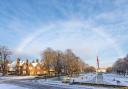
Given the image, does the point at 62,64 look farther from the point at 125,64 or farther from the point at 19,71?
the point at 125,64

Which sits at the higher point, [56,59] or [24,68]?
[56,59]

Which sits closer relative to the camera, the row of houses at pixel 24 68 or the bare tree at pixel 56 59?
the bare tree at pixel 56 59

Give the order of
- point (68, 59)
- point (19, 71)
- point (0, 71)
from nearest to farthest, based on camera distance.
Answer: point (68, 59), point (0, 71), point (19, 71)

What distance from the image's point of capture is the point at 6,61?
133m

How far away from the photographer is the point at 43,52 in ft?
417

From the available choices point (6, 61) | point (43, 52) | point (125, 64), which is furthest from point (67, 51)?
point (125, 64)

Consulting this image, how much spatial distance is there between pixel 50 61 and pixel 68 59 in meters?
11.8

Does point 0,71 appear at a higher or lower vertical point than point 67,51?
lower

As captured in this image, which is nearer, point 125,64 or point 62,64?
point 62,64

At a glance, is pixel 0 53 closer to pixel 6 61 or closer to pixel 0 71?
pixel 6 61

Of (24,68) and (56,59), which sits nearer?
(56,59)

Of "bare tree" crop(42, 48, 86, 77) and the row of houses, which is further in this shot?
the row of houses

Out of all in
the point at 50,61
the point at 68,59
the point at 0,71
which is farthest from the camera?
the point at 0,71

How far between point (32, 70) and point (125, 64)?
57209 millimetres
